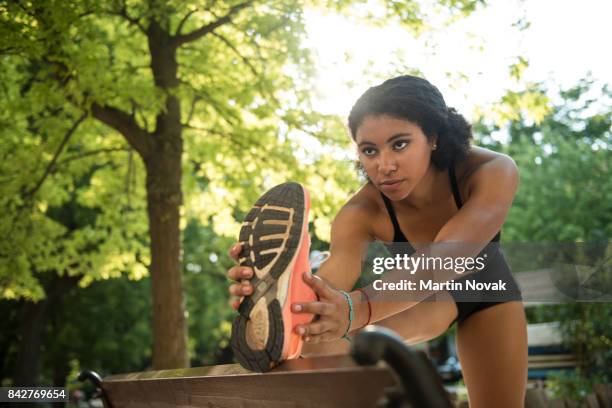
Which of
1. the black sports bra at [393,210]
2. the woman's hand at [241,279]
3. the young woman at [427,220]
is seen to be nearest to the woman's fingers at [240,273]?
the woman's hand at [241,279]

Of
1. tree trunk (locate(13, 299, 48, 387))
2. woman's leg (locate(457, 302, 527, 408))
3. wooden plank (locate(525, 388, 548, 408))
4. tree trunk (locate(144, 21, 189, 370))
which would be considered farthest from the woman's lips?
tree trunk (locate(13, 299, 48, 387))

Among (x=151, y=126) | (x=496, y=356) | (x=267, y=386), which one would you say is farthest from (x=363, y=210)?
(x=151, y=126)

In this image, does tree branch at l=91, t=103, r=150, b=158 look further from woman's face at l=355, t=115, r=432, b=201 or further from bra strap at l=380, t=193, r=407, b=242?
woman's face at l=355, t=115, r=432, b=201

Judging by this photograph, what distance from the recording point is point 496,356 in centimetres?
326

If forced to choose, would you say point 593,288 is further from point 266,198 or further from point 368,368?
point 368,368

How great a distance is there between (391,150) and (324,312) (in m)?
0.84

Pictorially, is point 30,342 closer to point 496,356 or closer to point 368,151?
point 496,356

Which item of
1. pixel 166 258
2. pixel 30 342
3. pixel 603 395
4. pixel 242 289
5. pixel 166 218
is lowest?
pixel 603 395

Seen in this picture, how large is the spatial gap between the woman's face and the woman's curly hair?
0.12 feet

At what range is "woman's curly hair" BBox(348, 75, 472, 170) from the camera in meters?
2.80

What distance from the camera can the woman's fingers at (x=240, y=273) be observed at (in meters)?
2.11

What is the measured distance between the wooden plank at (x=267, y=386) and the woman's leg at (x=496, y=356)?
1.46 meters

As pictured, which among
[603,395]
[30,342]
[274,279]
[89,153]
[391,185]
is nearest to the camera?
[274,279]

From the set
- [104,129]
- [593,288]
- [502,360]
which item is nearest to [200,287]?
[104,129]
